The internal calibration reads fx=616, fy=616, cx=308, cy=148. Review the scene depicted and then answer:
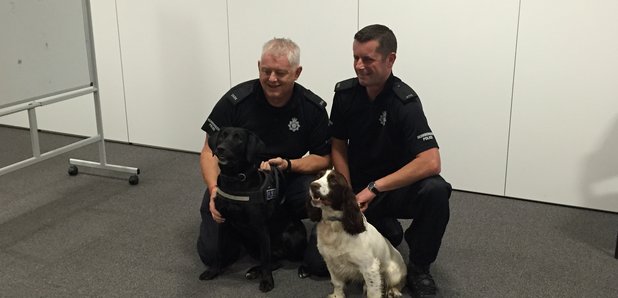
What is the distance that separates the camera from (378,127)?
8.34 feet

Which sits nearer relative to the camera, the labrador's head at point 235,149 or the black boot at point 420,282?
the labrador's head at point 235,149

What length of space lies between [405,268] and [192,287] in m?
0.86

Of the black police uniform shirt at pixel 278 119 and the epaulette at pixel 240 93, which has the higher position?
the epaulette at pixel 240 93

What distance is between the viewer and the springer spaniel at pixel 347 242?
211 centimetres

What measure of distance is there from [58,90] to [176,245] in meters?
1.21

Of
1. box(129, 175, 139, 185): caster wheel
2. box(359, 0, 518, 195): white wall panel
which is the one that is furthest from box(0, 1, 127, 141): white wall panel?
box(359, 0, 518, 195): white wall panel

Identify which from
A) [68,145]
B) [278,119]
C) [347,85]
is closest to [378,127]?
[347,85]

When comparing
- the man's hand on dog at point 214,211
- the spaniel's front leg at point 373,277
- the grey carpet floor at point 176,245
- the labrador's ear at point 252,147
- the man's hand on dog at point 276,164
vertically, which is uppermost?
the labrador's ear at point 252,147

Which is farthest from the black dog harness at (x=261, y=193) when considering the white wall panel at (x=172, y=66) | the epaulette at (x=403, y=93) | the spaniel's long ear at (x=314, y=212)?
the white wall panel at (x=172, y=66)

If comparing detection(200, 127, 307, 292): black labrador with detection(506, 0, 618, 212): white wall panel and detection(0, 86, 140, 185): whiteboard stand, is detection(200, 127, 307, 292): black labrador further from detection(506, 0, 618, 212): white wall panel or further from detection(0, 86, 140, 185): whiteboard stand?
detection(506, 0, 618, 212): white wall panel

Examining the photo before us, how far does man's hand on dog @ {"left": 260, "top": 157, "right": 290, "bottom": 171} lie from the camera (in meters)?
2.47

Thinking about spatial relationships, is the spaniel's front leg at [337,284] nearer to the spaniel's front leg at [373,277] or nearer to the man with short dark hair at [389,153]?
the spaniel's front leg at [373,277]

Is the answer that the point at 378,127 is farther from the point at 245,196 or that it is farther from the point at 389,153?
the point at 245,196

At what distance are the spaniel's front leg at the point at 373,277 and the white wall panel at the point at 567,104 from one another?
157 cm
